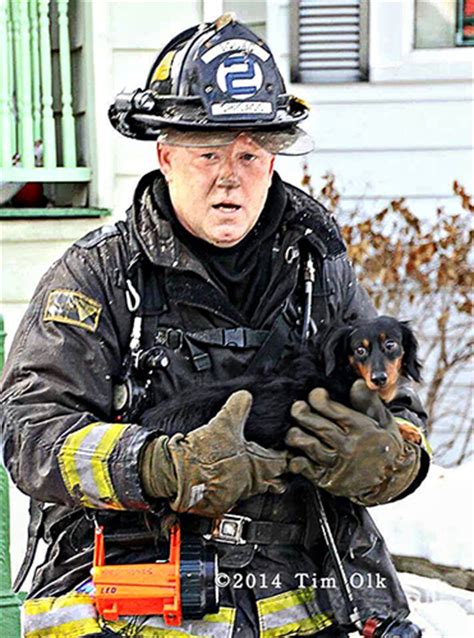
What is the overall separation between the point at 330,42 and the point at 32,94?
254 centimetres

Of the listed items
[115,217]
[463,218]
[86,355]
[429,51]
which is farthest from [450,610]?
[429,51]

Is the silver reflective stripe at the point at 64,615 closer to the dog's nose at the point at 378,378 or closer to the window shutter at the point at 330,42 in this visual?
the dog's nose at the point at 378,378

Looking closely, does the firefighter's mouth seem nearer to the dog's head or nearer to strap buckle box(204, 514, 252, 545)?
the dog's head

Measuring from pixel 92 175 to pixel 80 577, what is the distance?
3.60m

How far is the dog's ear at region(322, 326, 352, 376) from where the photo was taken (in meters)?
3.11

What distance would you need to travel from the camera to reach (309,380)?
121 inches

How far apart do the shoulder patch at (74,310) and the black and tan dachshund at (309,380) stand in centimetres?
22

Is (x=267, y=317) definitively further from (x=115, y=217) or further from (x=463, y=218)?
(x=463, y=218)

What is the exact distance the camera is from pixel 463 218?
8258mm

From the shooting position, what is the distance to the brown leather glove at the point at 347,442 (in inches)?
116

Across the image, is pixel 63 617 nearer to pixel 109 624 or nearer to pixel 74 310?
pixel 109 624

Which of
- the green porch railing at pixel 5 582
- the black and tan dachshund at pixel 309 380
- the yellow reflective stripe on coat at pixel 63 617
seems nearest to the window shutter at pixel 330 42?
the green porch railing at pixel 5 582

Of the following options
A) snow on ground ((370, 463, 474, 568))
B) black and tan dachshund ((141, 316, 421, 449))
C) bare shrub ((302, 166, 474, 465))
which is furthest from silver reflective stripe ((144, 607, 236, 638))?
bare shrub ((302, 166, 474, 465))

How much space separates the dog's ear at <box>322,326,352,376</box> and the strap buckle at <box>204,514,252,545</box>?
0.35 meters
